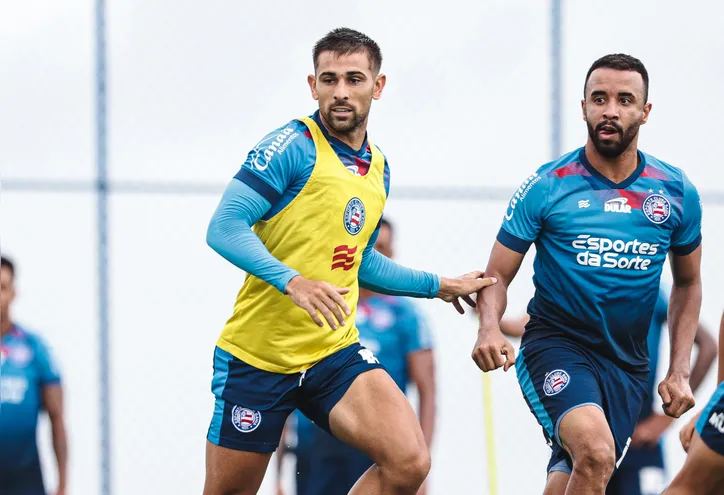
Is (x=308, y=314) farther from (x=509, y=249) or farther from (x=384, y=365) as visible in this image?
(x=384, y=365)

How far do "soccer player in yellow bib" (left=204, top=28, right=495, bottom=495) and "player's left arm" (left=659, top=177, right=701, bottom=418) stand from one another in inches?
42.3

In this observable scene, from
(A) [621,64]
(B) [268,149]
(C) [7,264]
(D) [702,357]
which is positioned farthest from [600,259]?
(C) [7,264]

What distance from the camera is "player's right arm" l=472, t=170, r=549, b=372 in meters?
5.20

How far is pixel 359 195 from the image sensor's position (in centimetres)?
509

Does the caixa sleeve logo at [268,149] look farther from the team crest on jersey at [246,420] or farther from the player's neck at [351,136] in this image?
the team crest on jersey at [246,420]

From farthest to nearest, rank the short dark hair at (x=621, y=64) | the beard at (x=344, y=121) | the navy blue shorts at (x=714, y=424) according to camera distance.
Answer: the short dark hair at (x=621, y=64)
the beard at (x=344, y=121)
the navy blue shorts at (x=714, y=424)

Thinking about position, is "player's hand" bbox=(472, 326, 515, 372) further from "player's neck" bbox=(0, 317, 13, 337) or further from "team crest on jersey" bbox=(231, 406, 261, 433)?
"player's neck" bbox=(0, 317, 13, 337)

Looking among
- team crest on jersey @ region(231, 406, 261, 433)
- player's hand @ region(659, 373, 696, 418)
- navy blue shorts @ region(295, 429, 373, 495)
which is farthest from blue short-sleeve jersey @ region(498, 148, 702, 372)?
navy blue shorts @ region(295, 429, 373, 495)

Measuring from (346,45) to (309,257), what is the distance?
85 centimetres

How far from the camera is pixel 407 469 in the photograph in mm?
4836

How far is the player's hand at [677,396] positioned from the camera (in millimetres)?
5242

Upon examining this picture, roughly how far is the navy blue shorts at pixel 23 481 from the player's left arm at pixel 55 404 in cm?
11

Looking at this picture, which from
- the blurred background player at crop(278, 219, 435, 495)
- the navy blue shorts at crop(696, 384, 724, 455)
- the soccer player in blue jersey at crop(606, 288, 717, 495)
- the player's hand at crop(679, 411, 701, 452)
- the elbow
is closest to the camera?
the navy blue shorts at crop(696, 384, 724, 455)

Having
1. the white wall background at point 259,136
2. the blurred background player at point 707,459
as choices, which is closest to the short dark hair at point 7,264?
the white wall background at point 259,136
